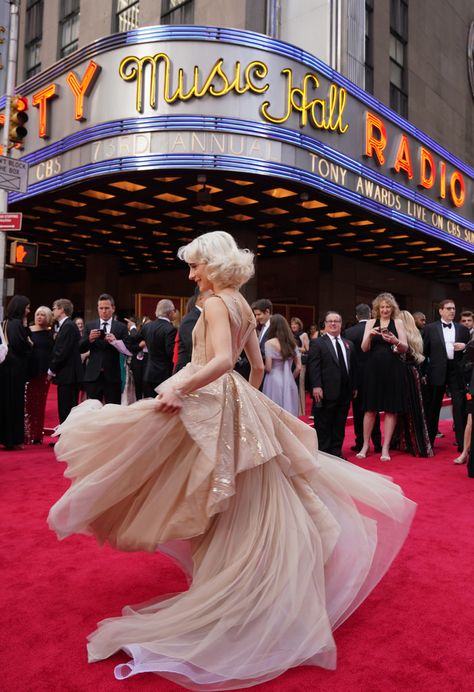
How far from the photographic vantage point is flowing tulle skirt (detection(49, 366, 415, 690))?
7.61 feet

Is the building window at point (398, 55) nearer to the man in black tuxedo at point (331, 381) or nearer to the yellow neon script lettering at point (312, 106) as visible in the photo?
the yellow neon script lettering at point (312, 106)

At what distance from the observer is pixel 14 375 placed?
7.40 m

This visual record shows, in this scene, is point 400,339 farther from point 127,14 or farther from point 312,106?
point 127,14

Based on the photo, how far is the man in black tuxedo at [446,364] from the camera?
777cm

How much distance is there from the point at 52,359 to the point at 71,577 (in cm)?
464

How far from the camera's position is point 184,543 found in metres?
2.97

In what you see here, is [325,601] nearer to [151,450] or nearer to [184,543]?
[184,543]

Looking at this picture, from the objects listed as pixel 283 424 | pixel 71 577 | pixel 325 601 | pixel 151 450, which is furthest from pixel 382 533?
pixel 71 577

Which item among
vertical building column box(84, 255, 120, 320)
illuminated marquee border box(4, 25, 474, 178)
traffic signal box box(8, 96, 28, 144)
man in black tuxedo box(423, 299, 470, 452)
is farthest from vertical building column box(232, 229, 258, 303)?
man in black tuxedo box(423, 299, 470, 452)

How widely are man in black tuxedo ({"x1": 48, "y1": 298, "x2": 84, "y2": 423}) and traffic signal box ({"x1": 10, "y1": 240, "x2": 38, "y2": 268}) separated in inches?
133

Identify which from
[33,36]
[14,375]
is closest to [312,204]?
[14,375]

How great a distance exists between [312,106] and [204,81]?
2482 mm

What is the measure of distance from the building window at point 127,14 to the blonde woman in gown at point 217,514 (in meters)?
18.0

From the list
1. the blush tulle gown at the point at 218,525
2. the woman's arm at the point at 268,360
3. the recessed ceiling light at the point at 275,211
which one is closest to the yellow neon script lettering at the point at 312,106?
the recessed ceiling light at the point at 275,211
